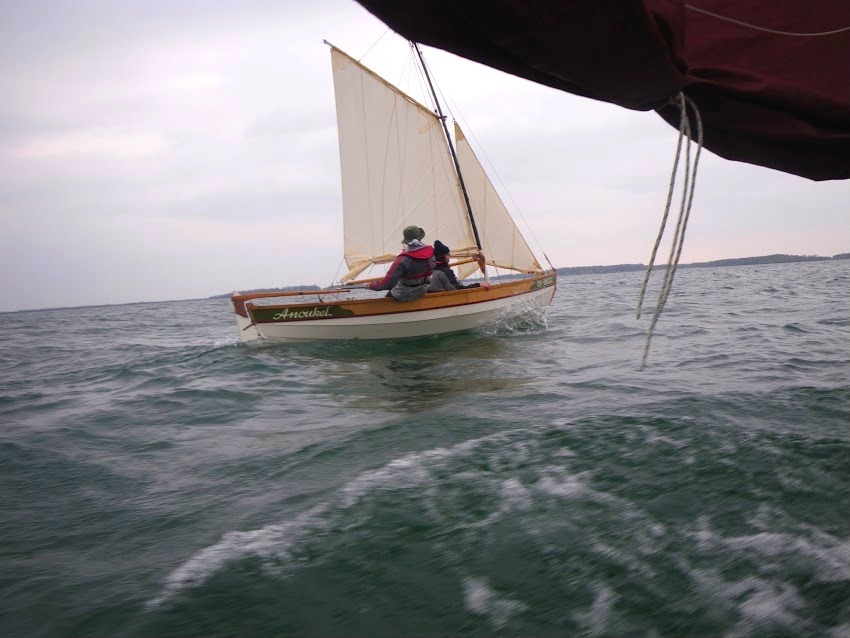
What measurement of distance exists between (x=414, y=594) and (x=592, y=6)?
2280 millimetres

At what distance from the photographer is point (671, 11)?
1.67 meters

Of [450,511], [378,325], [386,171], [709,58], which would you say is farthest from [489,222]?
[709,58]

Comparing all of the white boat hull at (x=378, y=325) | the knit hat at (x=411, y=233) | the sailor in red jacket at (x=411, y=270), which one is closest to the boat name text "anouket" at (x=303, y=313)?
the white boat hull at (x=378, y=325)

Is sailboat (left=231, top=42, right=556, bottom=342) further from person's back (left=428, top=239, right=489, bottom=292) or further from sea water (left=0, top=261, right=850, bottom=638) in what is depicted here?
sea water (left=0, top=261, right=850, bottom=638)

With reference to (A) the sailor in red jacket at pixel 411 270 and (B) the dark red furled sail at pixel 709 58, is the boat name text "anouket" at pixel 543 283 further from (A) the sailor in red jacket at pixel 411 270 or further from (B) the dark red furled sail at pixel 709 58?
(B) the dark red furled sail at pixel 709 58

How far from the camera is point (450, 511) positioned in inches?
115

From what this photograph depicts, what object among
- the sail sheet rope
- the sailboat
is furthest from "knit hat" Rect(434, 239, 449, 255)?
the sail sheet rope

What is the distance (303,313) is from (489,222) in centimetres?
647

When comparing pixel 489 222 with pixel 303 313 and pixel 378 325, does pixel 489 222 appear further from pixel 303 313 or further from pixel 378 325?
pixel 303 313

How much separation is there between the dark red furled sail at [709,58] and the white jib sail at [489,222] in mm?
12115

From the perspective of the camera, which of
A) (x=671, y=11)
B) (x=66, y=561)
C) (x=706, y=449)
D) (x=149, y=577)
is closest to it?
(x=671, y=11)

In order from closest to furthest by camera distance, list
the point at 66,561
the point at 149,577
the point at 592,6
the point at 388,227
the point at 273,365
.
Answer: the point at 592,6, the point at 149,577, the point at 66,561, the point at 273,365, the point at 388,227

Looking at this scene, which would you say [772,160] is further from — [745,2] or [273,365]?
[273,365]

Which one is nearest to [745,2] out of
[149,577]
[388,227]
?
[149,577]
